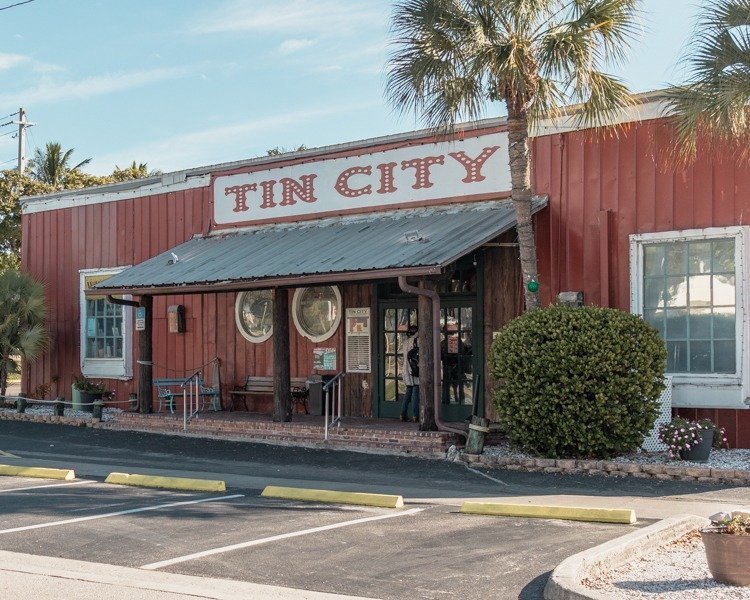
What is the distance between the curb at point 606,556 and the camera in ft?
22.3

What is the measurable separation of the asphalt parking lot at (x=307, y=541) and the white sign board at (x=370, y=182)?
6970 mm

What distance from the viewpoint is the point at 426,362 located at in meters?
14.8

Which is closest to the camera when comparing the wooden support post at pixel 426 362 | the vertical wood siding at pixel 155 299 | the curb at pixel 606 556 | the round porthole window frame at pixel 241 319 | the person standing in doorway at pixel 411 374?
the curb at pixel 606 556

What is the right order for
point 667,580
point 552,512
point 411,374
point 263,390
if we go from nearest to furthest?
point 667,580
point 552,512
point 411,374
point 263,390

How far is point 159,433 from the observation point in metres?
18.2

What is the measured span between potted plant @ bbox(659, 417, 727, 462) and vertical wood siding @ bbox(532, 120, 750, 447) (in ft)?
3.97

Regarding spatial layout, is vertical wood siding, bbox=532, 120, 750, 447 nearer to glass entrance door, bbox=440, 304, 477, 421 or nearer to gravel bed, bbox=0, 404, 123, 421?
glass entrance door, bbox=440, 304, 477, 421

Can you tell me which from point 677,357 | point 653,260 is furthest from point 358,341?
point 677,357

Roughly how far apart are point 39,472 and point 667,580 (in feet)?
28.3

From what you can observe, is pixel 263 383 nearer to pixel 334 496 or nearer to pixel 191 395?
pixel 191 395

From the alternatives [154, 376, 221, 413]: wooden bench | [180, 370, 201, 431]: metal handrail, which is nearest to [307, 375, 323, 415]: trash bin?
[180, 370, 201, 431]: metal handrail

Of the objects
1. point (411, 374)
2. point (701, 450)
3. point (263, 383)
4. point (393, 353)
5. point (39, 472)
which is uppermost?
point (393, 353)

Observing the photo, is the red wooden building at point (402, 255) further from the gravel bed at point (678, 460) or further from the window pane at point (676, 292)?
the gravel bed at point (678, 460)

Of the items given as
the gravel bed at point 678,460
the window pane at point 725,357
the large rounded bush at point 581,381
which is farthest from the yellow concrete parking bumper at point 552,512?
the window pane at point 725,357
